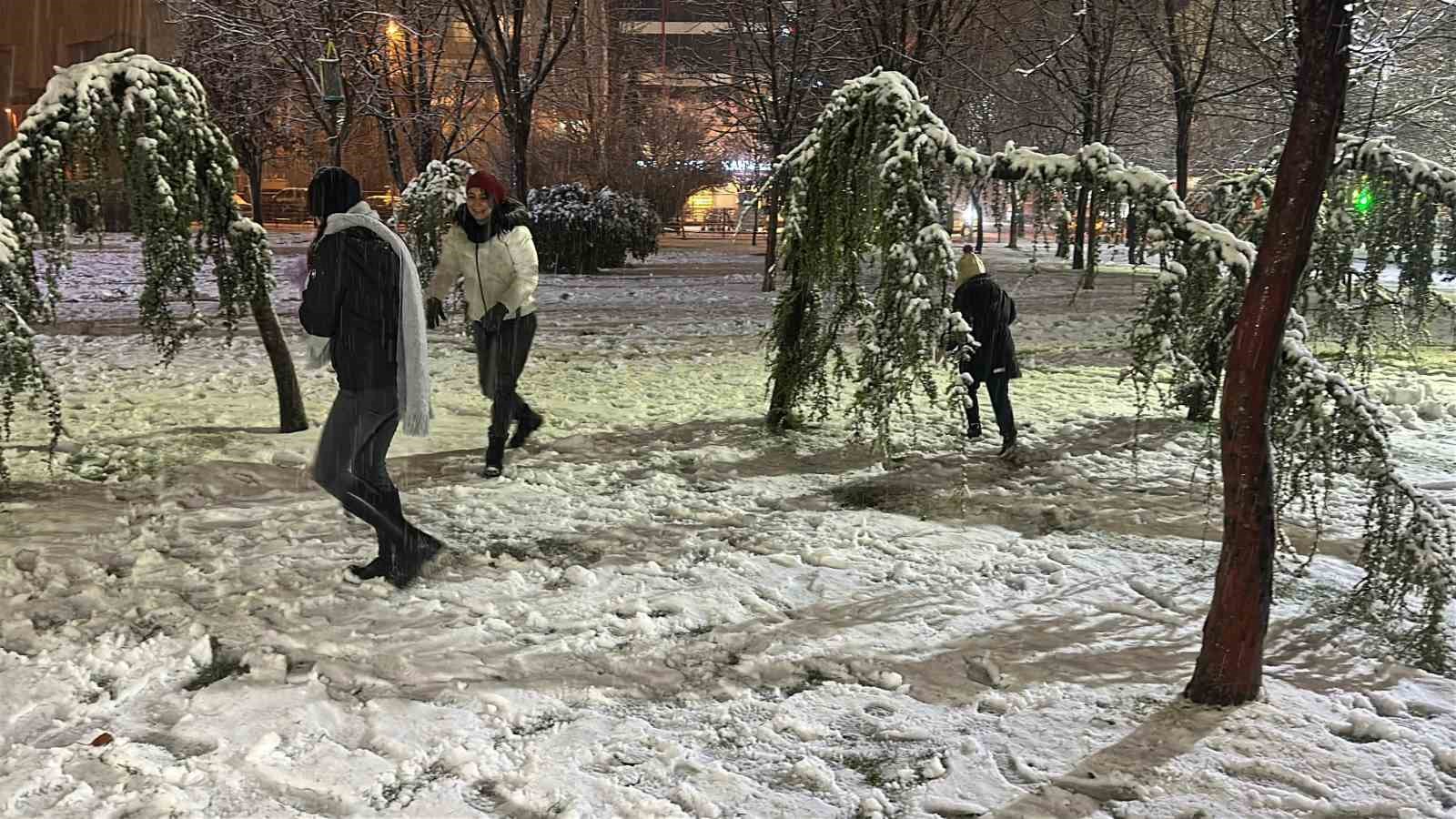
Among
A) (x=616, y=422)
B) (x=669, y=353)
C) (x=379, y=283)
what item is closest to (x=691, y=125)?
(x=669, y=353)

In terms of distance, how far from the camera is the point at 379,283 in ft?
14.3

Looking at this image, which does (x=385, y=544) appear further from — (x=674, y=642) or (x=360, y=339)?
(x=674, y=642)

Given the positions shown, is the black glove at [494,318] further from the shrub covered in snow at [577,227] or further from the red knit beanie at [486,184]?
the shrub covered in snow at [577,227]

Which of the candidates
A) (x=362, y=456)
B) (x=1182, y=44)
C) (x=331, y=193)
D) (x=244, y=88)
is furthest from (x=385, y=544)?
(x=244, y=88)

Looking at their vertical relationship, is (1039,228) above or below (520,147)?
below

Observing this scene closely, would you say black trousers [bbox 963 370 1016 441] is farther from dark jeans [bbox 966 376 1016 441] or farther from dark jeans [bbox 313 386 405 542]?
dark jeans [bbox 313 386 405 542]

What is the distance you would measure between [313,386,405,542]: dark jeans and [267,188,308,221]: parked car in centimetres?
4678

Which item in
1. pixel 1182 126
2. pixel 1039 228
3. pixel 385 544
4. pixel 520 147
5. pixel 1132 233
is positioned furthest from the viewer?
pixel 520 147

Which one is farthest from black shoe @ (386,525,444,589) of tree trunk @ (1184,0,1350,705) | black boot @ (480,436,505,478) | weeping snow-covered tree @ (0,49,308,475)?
tree trunk @ (1184,0,1350,705)

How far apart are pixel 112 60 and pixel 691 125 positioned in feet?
114

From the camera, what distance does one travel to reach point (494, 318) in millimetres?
6297

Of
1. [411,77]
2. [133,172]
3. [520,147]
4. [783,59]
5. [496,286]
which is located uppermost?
[783,59]

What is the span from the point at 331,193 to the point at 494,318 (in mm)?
1985

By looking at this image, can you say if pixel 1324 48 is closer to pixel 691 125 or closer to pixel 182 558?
pixel 182 558
